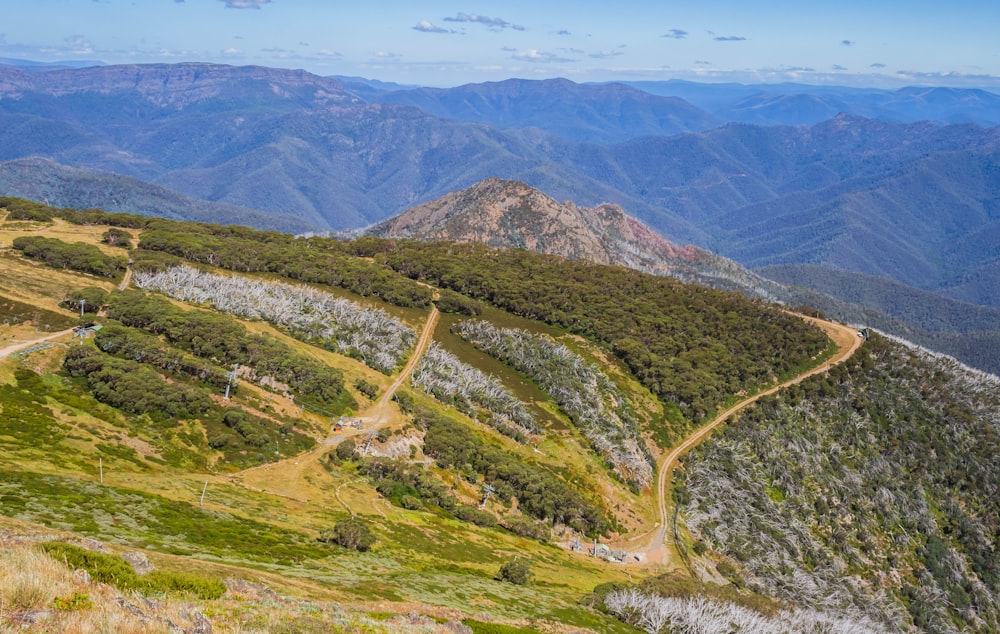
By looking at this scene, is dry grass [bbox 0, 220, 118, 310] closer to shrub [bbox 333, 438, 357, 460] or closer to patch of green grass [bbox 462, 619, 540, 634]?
shrub [bbox 333, 438, 357, 460]

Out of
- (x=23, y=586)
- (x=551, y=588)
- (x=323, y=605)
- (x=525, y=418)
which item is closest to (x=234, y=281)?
(x=525, y=418)

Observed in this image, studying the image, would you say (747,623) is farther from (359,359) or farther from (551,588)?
(359,359)

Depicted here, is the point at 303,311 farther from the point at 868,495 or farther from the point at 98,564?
the point at 868,495

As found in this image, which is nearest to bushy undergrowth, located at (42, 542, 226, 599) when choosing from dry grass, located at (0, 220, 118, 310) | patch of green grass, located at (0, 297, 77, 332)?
patch of green grass, located at (0, 297, 77, 332)

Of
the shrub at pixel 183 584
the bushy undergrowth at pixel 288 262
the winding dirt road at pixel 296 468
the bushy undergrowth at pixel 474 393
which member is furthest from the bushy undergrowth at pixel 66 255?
the shrub at pixel 183 584

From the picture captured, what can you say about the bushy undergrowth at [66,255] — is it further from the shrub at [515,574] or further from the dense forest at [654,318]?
the shrub at [515,574]

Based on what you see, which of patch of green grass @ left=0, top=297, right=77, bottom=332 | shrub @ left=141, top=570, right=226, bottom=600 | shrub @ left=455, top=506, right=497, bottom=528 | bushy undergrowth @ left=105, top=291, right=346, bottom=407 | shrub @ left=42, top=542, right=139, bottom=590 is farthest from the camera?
bushy undergrowth @ left=105, top=291, right=346, bottom=407

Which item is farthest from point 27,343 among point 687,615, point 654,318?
point 654,318
